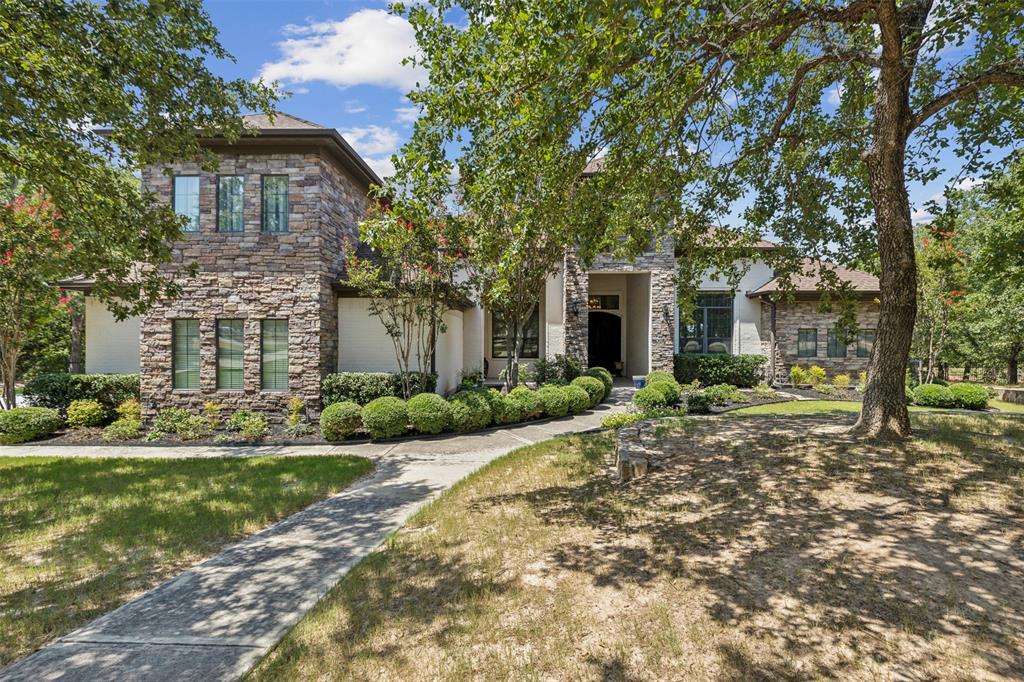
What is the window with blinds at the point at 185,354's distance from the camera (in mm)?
11195

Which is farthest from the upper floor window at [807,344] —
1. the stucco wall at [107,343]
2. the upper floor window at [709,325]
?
the stucco wall at [107,343]

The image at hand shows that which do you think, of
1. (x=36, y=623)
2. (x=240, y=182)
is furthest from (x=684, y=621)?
(x=240, y=182)

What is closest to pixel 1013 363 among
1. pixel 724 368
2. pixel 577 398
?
pixel 724 368

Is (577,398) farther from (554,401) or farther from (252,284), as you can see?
(252,284)

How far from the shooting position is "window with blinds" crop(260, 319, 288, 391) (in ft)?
36.3

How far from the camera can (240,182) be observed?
10.9 meters

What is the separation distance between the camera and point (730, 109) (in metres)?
6.38

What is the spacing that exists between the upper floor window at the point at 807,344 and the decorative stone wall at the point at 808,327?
0.42ft

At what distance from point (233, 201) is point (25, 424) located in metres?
6.84

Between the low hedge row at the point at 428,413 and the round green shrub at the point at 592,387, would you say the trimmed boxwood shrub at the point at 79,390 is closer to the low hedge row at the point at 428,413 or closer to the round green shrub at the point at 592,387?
the low hedge row at the point at 428,413

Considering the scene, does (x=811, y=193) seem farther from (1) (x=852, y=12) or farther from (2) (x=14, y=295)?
(2) (x=14, y=295)

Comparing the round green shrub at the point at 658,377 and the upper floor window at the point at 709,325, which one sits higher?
the upper floor window at the point at 709,325

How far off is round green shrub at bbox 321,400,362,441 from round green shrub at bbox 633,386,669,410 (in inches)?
278

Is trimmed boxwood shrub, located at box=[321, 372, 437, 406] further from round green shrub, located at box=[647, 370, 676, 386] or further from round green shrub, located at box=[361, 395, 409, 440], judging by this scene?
round green shrub, located at box=[647, 370, 676, 386]
